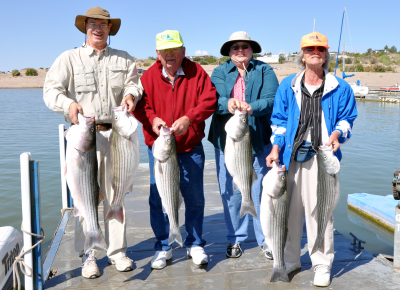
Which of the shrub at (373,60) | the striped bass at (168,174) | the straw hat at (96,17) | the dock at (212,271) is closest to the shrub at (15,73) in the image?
the shrub at (373,60)

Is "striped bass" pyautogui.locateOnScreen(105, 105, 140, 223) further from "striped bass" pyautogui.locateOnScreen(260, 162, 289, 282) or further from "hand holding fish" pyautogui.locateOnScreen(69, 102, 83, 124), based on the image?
"striped bass" pyautogui.locateOnScreen(260, 162, 289, 282)

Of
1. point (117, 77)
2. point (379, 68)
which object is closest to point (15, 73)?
point (379, 68)

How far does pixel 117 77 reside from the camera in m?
4.07

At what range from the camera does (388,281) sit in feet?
13.1

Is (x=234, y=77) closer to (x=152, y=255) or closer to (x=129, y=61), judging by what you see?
(x=129, y=61)

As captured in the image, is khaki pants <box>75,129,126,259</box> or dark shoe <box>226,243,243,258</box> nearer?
khaki pants <box>75,129,126,259</box>

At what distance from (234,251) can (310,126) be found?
164 cm

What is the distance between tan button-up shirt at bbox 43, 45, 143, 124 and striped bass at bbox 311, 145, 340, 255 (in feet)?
6.08

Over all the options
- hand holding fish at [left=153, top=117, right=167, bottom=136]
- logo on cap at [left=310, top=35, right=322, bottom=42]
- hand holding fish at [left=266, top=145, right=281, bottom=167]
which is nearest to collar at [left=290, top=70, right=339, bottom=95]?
logo on cap at [left=310, top=35, right=322, bottom=42]

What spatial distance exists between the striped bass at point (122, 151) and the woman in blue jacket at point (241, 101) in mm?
963

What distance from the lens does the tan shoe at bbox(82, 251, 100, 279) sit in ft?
13.0

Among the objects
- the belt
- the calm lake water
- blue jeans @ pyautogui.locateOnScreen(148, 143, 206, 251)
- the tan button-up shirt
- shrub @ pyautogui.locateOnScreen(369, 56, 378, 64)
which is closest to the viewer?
the tan button-up shirt

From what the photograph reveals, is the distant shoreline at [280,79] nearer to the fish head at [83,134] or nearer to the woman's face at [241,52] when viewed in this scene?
the woman's face at [241,52]

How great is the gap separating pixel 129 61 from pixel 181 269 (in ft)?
7.25
